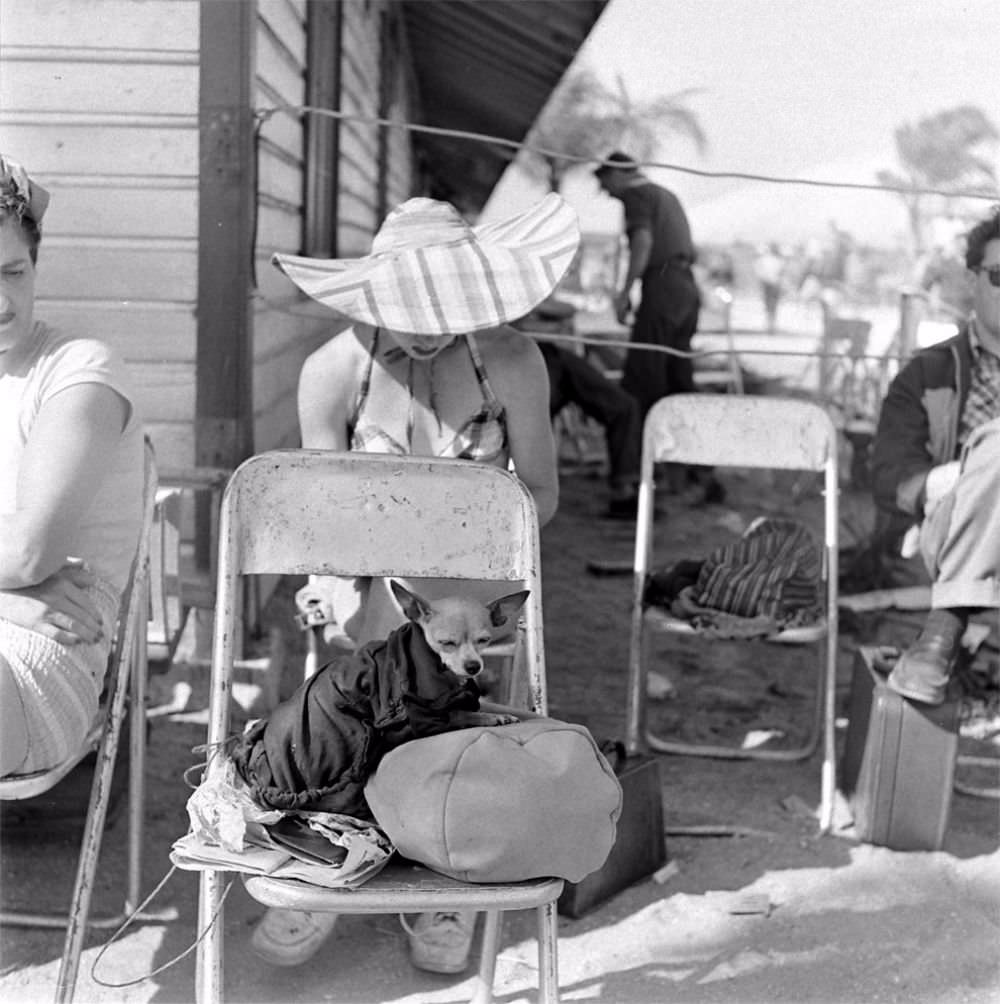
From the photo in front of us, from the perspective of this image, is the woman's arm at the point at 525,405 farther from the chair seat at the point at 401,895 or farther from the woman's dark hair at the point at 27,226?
the chair seat at the point at 401,895

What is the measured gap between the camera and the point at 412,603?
248cm

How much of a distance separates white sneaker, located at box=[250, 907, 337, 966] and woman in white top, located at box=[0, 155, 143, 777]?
0.62 m

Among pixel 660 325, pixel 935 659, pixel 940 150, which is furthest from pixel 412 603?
pixel 940 150

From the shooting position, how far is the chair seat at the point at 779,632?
373cm

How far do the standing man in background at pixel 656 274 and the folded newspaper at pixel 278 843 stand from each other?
252 inches

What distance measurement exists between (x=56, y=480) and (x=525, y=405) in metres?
1.22

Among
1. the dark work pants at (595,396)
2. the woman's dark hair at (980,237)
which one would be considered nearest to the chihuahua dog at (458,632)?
the woman's dark hair at (980,237)

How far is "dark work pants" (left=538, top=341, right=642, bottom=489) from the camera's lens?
770 centimetres

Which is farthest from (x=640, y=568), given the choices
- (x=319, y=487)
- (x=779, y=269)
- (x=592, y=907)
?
(x=779, y=269)

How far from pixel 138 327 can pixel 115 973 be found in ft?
6.81

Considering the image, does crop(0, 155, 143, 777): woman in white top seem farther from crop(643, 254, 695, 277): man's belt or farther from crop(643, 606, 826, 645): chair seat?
crop(643, 254, 695, 277): man's belt

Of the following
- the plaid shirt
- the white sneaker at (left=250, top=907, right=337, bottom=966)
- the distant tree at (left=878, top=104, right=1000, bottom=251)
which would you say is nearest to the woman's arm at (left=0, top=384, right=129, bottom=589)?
the white sneaker at (left=250, top=907, right=337, bottom=966)

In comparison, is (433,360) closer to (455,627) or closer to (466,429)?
(466,429)

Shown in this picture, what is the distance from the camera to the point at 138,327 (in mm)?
4180
